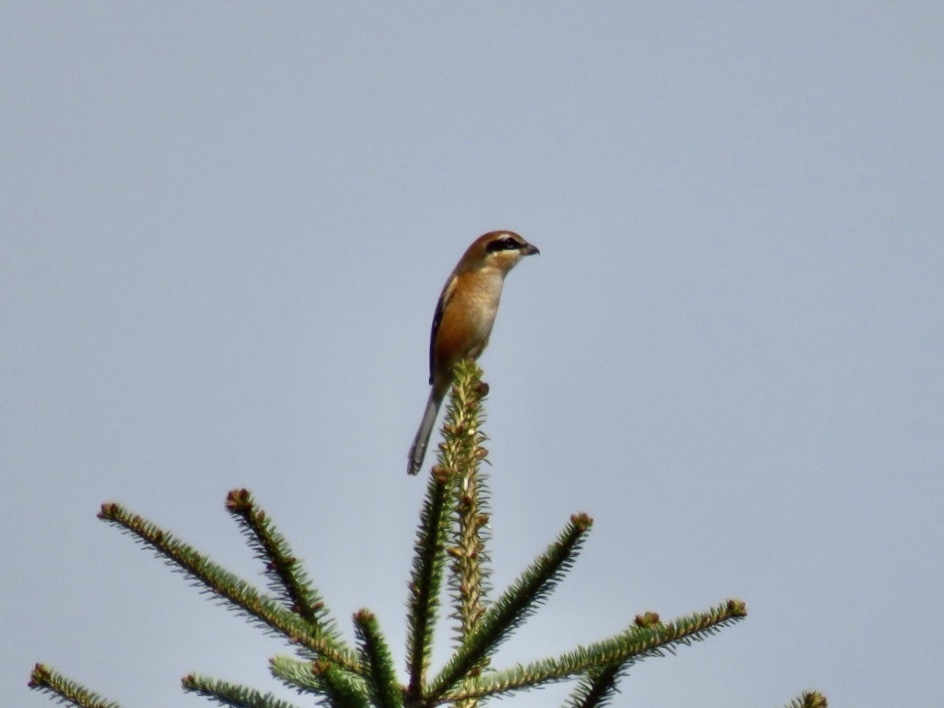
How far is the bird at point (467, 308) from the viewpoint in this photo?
7.97m

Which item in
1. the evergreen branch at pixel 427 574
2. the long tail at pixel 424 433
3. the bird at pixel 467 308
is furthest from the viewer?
the bird at pixel 467 308

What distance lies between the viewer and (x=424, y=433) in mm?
7727

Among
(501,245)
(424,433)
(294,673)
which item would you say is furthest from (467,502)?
(501,245)

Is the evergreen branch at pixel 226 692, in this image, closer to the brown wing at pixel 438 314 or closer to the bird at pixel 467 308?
the bird at pixel 467 308

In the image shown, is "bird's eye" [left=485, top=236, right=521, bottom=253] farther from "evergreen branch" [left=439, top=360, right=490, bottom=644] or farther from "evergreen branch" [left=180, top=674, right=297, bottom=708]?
"evergreen branch" [left=180, top=674, right=297, bottom=708]

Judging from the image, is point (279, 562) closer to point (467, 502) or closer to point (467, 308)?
point (467, 502)

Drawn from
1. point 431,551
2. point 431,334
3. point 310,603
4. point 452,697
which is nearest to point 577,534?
point 431,551

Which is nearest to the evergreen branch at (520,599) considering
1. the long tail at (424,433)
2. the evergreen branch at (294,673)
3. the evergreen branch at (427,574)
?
the evergreen branch at (427,574)

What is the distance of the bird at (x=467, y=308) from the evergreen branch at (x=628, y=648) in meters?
4.83

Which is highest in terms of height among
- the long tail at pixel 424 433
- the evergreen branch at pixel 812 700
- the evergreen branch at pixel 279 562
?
the long tail at pixel 424 433

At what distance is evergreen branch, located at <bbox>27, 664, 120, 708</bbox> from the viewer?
8.70 ft

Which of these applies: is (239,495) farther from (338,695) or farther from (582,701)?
(582,701)

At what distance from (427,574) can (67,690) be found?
0.91 m

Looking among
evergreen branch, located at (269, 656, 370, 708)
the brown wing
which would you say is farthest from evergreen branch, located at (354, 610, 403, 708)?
the brown wing
